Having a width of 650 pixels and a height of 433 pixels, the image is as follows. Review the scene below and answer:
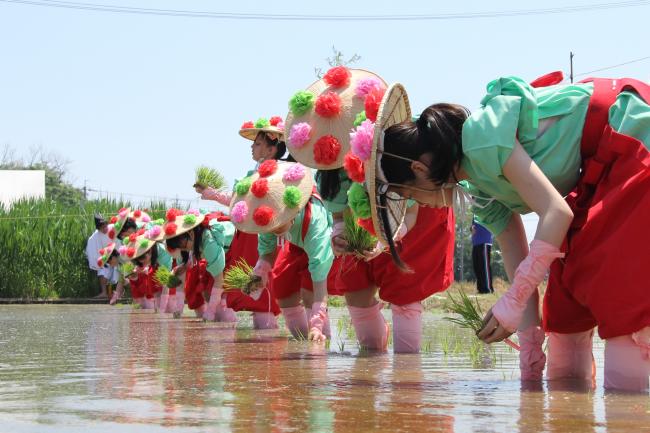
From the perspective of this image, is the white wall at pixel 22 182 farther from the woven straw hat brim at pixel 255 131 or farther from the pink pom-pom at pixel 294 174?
the pink pom-pom at pixel 294 174

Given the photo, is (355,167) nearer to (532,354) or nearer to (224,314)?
(532,354)

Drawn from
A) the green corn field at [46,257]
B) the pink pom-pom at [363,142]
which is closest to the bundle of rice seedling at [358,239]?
the pink pom-pom at [363,142]

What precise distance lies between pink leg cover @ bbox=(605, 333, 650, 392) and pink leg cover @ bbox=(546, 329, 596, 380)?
524 millimetres

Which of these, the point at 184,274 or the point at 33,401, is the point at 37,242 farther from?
the point at 33,401

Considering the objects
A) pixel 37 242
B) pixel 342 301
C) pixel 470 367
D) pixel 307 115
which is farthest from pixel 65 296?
pixel 470 367

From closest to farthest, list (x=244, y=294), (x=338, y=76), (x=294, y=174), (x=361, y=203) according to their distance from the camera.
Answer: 1. (x=361, y=203)
2. (x=338, y=76)
3. (x=294, y=174)
4. (x=244, y=294)

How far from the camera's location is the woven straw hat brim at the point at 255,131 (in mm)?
9055

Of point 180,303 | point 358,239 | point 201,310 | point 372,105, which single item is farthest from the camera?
point 180,303

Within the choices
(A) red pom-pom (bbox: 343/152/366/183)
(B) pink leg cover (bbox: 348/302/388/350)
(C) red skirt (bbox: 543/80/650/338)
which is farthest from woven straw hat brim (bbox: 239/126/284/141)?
(C) red skirt (bbox: 543/80/650/338)

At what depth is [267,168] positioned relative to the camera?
816 centimetres

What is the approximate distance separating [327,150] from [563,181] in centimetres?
243

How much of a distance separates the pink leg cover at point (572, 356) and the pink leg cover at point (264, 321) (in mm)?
5291

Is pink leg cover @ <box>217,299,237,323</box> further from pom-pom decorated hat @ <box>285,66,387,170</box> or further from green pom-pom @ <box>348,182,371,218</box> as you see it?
green pom-pom @ <box>348,182,371,218</box>

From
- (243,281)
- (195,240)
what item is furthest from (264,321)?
(195,240)
